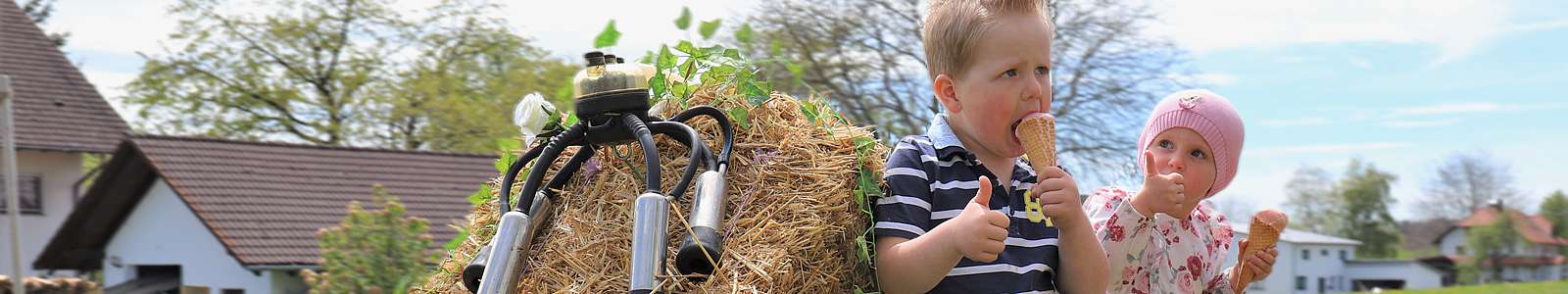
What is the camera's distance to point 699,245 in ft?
7.57

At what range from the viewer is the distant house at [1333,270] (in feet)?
192

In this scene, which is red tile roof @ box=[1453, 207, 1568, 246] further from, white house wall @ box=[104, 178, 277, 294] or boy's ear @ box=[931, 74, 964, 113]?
boy's ear @ box=[931, 74, 964, 113]

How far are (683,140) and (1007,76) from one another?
61cm

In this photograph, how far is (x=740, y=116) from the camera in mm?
2676

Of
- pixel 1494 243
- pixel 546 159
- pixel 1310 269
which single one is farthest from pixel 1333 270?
pixel 546 159

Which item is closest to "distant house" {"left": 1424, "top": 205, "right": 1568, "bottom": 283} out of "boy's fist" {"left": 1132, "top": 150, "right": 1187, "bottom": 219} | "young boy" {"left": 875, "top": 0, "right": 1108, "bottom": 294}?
"boy's fist" {"left": 1132, "top": 150, "right": 1187, "bottom": 219}

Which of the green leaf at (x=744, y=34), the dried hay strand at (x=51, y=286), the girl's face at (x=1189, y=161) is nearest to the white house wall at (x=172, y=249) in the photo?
the dried hay strand at (x=51, y=286)

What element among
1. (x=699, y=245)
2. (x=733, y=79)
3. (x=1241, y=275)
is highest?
(x=733, y=79)

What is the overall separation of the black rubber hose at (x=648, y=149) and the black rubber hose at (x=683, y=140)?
40 millimetres

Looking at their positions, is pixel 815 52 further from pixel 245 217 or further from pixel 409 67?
pixel 409 67

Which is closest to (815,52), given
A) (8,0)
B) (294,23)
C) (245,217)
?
(245,217)

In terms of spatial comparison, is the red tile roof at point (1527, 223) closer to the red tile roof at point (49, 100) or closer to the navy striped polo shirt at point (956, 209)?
the red tile roof at point (49, 100)

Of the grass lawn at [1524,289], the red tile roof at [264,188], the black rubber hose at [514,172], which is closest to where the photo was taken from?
the black rubber hose at [514,172]

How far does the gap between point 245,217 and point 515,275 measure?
16.4 metres
